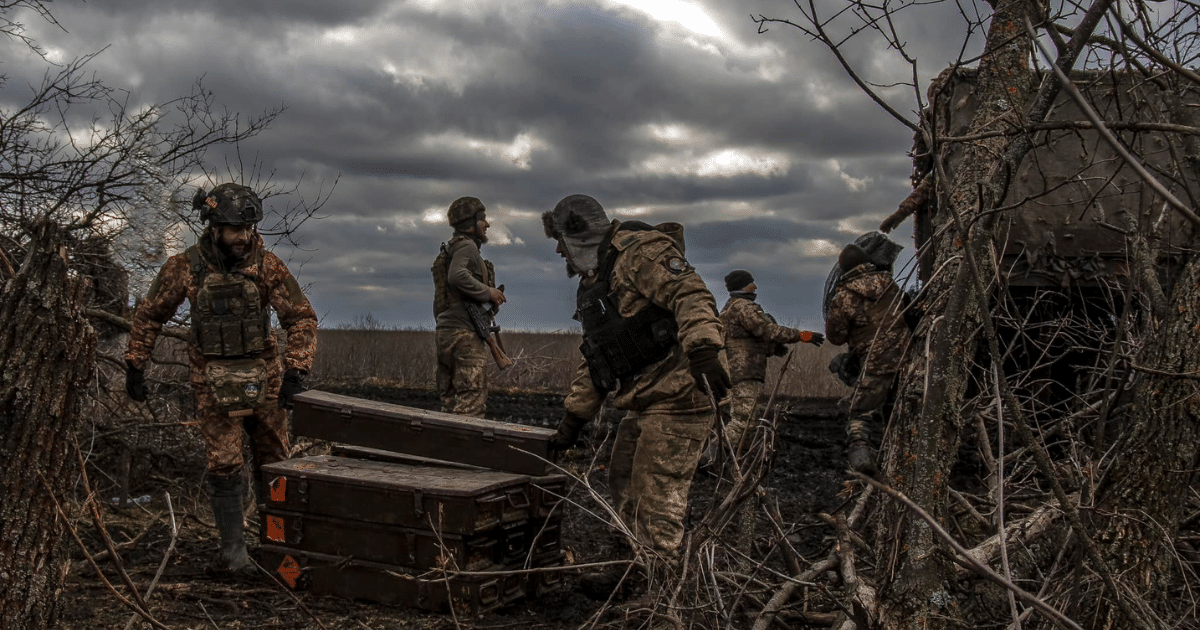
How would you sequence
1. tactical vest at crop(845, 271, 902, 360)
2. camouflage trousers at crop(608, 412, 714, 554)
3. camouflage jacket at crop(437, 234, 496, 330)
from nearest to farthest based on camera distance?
camouflage trousers at crop(608, 412, 714, 554)
tactical vest at crop(845, 271, 902, 360)
camouflage jacket at crop(437, 234, 496, 330)

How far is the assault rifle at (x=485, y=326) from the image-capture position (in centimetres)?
802

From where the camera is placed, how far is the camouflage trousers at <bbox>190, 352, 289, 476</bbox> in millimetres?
5203

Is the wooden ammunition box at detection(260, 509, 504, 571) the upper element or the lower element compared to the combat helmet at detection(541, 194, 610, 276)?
lower

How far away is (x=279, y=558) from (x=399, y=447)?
Answer: 82cm

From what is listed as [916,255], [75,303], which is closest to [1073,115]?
[916,255]

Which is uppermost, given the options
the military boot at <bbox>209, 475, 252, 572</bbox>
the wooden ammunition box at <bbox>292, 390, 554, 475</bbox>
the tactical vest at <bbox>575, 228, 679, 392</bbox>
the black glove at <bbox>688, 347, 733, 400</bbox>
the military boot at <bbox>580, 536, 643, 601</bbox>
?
the tactical vest at <bbox>575, 228, 679, 392</bbox>

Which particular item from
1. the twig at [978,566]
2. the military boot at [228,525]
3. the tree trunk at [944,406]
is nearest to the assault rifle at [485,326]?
the military boot at [228,525]

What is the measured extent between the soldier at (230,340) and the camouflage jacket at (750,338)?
3.99 metres

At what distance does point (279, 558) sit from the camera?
4.77m

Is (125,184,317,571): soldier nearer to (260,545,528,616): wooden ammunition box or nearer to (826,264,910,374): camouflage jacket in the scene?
(260,545,528,616): wooden ammunition box

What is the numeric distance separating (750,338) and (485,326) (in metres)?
2.32

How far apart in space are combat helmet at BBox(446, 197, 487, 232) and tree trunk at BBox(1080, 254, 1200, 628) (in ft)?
19.7

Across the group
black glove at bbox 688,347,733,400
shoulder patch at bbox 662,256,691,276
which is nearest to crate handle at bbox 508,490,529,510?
black glove at bbox 688,347,733,400

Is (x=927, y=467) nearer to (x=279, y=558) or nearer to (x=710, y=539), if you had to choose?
(x=710, y=539)
